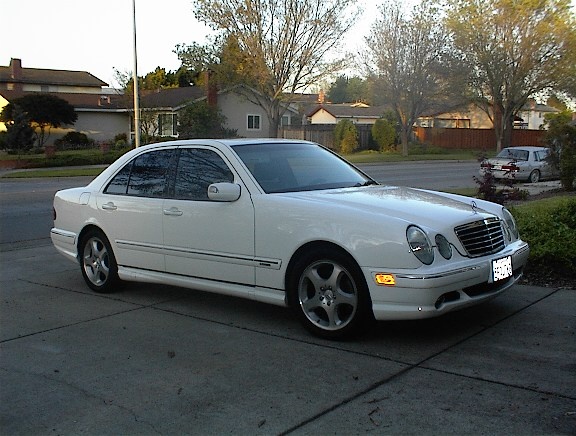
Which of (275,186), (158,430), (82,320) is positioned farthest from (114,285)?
(158,430)

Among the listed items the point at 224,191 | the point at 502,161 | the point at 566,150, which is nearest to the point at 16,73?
the point at 502,161

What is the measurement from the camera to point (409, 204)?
5781mm

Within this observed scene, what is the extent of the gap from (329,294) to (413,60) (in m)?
43.6

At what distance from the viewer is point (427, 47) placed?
154 feet

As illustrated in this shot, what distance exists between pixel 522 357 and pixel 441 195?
1.96m

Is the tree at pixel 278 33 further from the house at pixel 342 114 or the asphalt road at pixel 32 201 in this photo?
the house at pixel 342 114

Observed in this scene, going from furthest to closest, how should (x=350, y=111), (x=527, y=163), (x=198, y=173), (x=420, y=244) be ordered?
(x=350, y=111) → (x=527, y=163) → (x=198, y=173) → (x=420, y=244)

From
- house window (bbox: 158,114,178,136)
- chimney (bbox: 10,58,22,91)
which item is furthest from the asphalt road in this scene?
chimney (bbox: 10,58,22,91)

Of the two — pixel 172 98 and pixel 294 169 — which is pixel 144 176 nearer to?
pixel 294 169

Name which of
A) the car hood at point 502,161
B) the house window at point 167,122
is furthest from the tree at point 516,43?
the car hood at point 502,161

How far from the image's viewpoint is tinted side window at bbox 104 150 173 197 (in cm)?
698

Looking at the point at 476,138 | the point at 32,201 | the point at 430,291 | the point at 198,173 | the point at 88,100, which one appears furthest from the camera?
the point at 476,138

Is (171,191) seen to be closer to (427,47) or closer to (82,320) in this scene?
(82,320)

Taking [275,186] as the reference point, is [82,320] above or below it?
below
